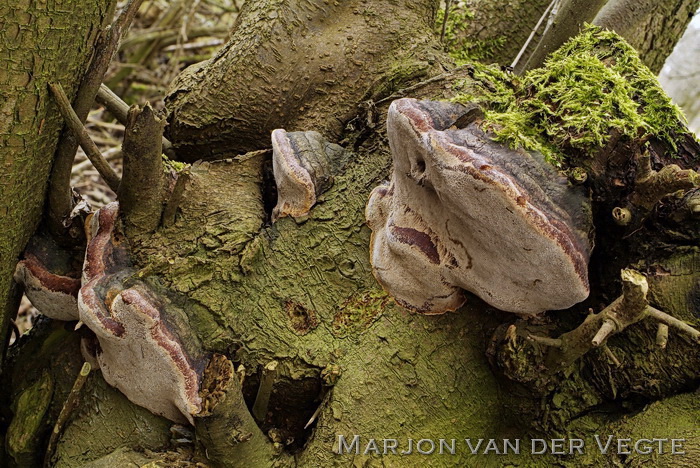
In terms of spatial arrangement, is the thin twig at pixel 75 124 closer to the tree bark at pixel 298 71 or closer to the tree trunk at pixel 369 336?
the tree trunk at pixel 369 336

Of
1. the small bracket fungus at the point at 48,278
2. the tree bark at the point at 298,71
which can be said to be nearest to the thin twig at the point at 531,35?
the tree bark at the point at 298,71

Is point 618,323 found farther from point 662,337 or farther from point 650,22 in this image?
point 650,22

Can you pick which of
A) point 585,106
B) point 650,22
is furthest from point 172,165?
point 650,22

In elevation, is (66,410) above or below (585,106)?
below

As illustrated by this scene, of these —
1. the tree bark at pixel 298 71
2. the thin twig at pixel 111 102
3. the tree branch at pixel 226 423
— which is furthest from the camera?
the tree bark at pixel 298 71

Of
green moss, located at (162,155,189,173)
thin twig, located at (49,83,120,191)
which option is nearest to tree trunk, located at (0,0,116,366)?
thin twig, located at (49,83,120,191)
